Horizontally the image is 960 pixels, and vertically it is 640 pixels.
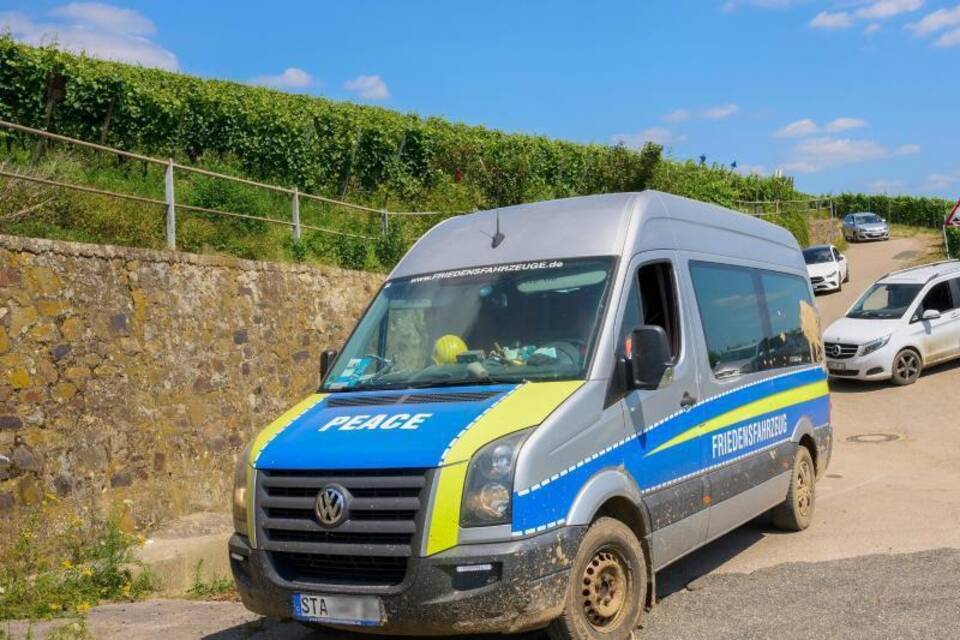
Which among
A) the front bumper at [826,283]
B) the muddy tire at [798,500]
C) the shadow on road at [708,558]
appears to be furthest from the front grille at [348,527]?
the front bumper at [826,283]

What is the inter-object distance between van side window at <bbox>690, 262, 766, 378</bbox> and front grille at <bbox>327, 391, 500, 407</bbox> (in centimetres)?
221

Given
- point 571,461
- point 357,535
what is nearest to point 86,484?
point 357,535

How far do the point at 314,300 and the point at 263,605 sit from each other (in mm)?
8513

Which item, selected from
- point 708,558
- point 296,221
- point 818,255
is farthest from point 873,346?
point 818,255

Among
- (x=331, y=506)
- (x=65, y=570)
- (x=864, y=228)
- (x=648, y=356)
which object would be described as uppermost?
(x=864, y=228)

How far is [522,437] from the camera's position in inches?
191

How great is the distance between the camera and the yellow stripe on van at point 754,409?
6293 millimetres

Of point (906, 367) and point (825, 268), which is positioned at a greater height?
point (825, 268)

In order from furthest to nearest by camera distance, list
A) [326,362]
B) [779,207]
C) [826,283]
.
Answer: [779,207]
[826,283]
[326,362]

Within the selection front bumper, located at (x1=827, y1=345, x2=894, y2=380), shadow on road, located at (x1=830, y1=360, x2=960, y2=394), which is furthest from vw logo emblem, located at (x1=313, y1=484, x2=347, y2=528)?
shadow on road, located at (x1=830, y1=360, x2=960, y2=394)

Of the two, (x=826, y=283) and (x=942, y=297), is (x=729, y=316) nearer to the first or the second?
(x=942, y=297)

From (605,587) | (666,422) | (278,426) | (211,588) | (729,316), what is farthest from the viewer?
(211,588)

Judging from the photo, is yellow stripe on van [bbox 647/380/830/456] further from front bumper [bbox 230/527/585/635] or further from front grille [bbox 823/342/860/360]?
front grille [bbox 823/342/860/360]

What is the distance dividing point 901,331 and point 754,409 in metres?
11.5
